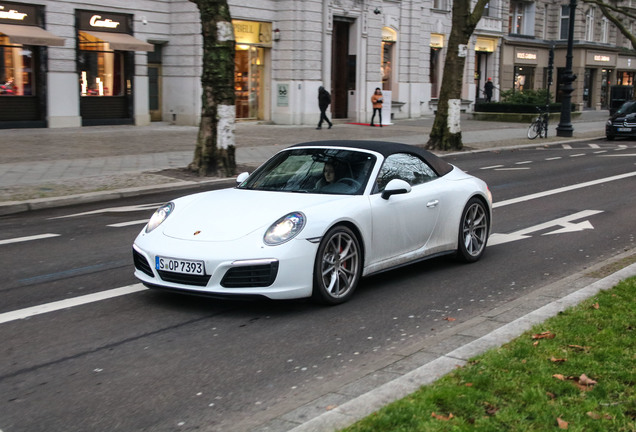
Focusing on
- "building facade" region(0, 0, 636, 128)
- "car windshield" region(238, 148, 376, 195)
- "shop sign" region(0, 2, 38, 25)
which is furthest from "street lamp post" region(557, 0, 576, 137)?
"car windshield" region(238, 148, 376, 195)

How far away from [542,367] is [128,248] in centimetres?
583

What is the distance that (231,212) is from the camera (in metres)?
6.94

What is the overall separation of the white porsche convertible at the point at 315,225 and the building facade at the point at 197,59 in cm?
1649

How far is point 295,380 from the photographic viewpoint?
5180 millimetres

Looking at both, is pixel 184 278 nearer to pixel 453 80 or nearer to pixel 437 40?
pixel 453 80

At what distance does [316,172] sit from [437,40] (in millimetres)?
40900

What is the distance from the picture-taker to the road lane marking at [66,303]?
6.45m

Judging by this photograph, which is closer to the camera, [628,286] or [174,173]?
[628,286]

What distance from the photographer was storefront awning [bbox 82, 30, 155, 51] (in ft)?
96.0

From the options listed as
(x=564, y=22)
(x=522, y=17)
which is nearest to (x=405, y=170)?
(x=522, y=17)

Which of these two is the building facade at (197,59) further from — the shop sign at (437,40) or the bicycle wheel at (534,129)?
the bicycle wheel at (534,129)

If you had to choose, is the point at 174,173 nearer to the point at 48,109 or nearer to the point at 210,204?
the point at 210,204

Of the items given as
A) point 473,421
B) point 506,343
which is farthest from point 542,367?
point 473,421

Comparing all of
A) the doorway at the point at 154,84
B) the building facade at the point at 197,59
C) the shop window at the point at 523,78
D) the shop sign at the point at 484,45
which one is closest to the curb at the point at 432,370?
the building facade at the point at 197,59
